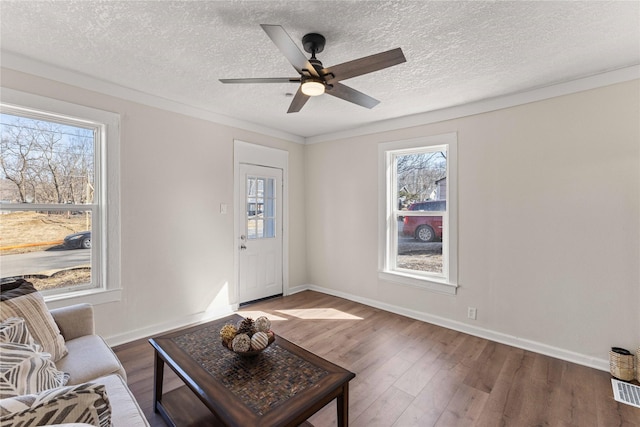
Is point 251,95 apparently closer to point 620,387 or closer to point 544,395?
point 544,395

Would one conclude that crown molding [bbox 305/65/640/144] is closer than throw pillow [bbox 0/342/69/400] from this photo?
No

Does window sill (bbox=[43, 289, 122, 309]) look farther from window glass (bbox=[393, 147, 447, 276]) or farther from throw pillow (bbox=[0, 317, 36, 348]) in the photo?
window glass (bbox=[393, 147, 447, 276])

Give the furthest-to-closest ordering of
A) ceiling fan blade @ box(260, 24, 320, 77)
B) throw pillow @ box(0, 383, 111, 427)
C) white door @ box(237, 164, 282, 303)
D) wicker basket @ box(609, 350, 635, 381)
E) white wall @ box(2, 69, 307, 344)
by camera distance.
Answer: white door @ box(237, 164, 282, 303), white wall @ box(2, 69, 307, 344), wicker basket @ box(609, 350, 635, 381), ceiling fan blade @ box(260, 24, 320, 77), throw pillow @ box(0, 383, 111, 427)

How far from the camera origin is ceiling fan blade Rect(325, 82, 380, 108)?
81.0 inches

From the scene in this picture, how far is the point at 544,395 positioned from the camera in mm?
2062

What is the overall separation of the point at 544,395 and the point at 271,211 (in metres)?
3.52

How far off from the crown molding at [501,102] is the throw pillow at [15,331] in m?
3.74

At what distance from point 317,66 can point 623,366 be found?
10.5 ft

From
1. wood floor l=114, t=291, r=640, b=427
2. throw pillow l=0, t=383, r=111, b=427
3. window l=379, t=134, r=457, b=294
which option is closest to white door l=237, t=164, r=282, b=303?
wood floor l=114, t=291, r=640, b=427

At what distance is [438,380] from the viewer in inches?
88.0

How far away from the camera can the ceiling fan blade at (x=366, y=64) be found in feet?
5.26

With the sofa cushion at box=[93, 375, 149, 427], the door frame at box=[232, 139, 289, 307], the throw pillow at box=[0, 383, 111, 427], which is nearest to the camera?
the throw pillow at box=[0, 383, 111, 427]

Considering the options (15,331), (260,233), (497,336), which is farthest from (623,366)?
(15,331)

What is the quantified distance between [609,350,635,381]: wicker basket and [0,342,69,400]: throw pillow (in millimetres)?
3668
